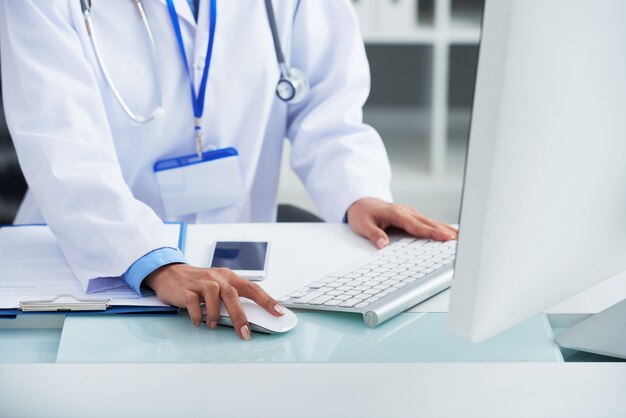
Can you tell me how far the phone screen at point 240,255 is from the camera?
112 centimetres

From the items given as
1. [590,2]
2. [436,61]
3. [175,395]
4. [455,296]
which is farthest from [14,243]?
[436,61]

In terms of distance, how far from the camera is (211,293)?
3.07 ft

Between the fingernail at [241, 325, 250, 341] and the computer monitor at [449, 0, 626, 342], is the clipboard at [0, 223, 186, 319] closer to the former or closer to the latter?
the fingernail at [241, 325, 250, 341]

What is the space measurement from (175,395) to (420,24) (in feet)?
8.16

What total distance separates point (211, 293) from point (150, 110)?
57cm

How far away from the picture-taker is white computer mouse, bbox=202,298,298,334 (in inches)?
35.6

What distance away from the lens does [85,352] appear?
0.87 metres

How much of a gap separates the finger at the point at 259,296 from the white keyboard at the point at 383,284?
49 mm

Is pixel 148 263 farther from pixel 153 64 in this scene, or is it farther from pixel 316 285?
pixel 153 64

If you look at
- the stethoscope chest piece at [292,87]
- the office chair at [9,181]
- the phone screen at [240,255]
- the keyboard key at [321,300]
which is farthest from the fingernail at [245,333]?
the office chair at [9,181]

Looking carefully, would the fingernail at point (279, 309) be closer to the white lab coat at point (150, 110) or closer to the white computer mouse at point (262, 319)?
the white computer mouse at point (262, 319)

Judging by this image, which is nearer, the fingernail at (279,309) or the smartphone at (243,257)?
the fingernail at (279,309)

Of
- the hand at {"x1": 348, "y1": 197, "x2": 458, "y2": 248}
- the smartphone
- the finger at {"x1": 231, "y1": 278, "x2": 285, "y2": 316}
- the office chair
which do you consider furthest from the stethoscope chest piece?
the finger at {"x1": 231, "y1": 278, "x2": 285, "y2": 316}

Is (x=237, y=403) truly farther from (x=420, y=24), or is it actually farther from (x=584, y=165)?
(x=420, y=24)
